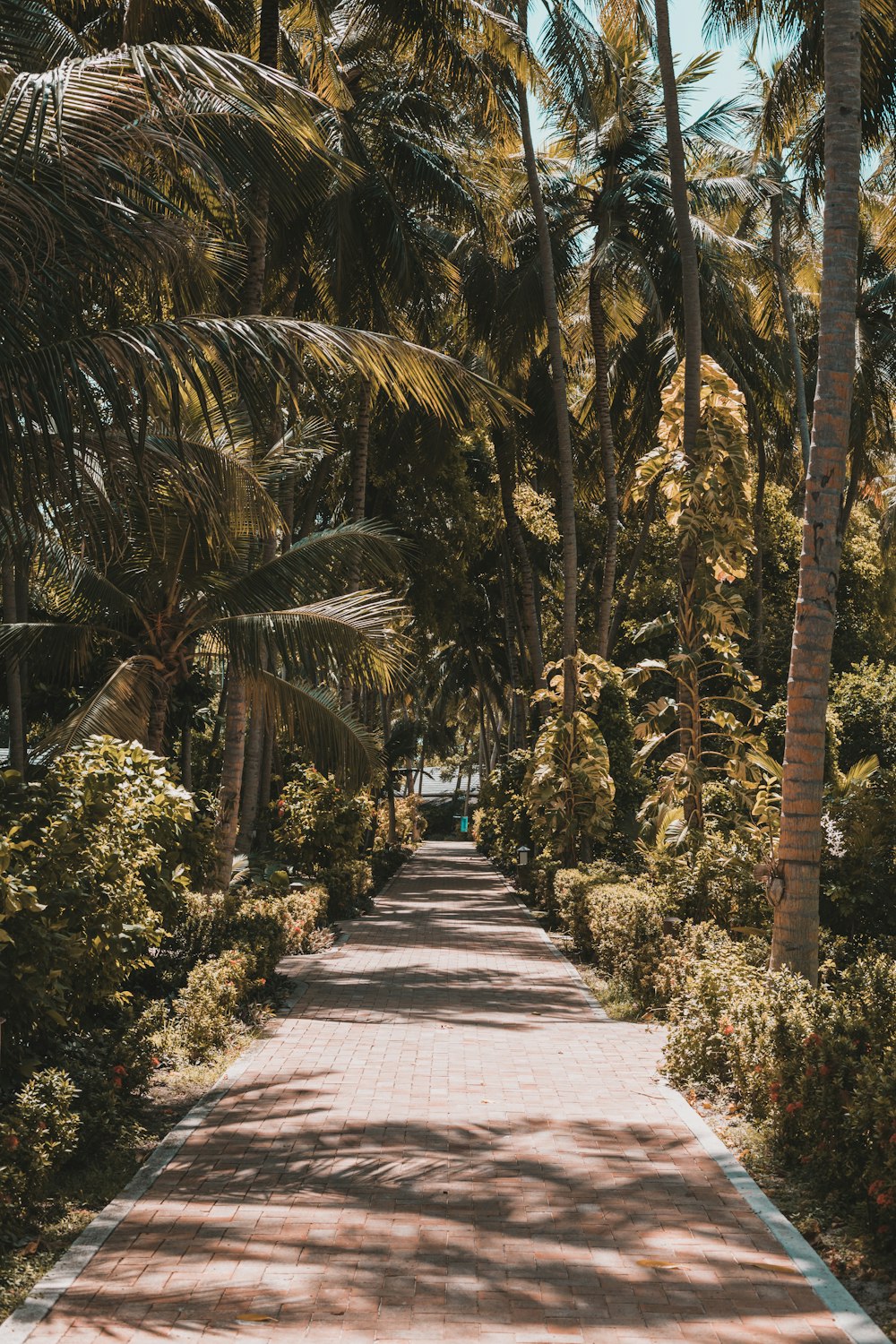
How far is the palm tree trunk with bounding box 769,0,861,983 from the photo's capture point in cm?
840

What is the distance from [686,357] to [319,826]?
10.1 meters

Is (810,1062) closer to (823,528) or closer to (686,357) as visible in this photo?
(823,528)

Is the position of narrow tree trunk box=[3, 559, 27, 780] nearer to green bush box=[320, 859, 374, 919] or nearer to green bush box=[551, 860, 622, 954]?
green bush box=[551, 860, 622, 954]

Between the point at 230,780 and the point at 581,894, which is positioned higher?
the point at 230,780

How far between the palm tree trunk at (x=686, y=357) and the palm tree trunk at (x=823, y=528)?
488 centimetres

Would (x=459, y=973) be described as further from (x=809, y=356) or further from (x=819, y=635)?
(x=809, y=356)

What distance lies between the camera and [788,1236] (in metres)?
5.60

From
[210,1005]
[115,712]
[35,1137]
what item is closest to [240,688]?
[115,712]

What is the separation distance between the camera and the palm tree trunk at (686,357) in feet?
44.6

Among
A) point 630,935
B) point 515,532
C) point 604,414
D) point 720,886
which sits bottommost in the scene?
point 630,935

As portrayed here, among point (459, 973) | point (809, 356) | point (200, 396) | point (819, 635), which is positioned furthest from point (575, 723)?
point (809, 356)

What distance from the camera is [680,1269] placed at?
204 inches

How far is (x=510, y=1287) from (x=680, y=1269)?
0.73m

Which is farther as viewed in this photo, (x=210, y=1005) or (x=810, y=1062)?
(x=210, y=1005)
